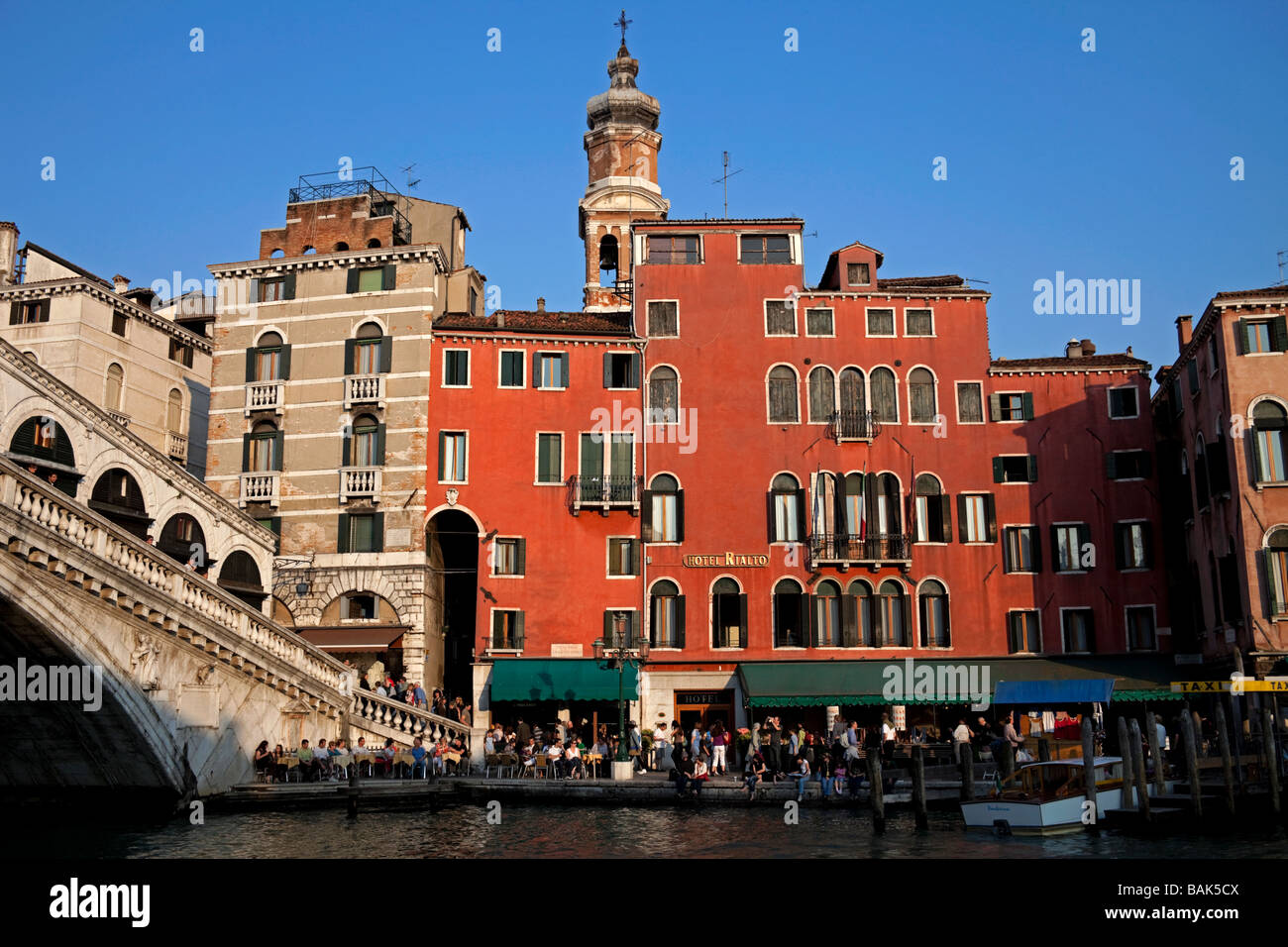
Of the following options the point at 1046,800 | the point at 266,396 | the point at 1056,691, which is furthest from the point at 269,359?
the point at 1046,800

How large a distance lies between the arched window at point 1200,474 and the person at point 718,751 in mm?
15085

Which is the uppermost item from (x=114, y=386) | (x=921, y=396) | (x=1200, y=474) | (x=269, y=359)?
(x=269, y=359)

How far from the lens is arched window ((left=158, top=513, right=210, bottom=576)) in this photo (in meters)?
29.5

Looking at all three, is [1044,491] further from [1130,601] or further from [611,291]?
[611,291]

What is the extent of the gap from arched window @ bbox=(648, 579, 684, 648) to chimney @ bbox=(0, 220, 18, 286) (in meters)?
23.8

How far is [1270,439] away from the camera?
31.1 m

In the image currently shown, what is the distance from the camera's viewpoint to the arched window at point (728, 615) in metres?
34.8

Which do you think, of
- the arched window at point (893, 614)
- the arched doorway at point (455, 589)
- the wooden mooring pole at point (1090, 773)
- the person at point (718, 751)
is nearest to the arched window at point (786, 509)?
the arched window at point (893, 614)

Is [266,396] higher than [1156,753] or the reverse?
higher

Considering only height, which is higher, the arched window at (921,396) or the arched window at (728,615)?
the arched window at (921,396)

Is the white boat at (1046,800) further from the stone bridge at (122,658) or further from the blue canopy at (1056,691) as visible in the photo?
the stone bridge at (122,658)

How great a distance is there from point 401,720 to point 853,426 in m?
16.2

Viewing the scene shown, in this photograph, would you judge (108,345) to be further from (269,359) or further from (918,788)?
(918,788)
